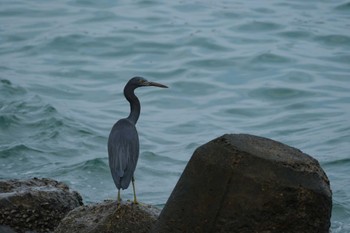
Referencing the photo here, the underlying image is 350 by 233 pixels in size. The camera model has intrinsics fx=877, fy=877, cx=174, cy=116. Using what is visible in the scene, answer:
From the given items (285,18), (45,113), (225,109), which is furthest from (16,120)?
(285,18)

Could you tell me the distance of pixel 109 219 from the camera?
22.2ft

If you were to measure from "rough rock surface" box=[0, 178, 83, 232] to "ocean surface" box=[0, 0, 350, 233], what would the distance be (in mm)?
2799

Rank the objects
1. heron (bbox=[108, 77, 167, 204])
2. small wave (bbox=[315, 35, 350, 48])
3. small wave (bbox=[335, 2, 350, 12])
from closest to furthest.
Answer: heron (bbox=[108, 77, 167, 204]) < small wave (bbox=[315, 35, 350, 48]) < small wave (bbox=[335, 2, 350, 12])

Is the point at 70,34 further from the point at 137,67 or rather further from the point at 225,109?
the point at 225,109

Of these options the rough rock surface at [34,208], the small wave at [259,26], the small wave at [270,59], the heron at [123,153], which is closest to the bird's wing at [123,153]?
the heron at [123,153]

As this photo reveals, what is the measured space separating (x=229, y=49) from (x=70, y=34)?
3411 millimetres

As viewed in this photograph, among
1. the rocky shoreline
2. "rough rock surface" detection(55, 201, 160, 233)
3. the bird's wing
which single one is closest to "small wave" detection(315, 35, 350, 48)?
the bird's wing

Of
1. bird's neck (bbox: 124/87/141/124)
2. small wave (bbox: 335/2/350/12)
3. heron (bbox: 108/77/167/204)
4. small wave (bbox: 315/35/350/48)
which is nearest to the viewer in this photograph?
heron (bbox: 108/77/167/204)

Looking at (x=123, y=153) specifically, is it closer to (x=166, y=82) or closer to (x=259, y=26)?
(x=166, y=82)

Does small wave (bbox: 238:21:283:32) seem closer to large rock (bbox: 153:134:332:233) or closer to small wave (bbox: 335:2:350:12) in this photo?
small wave (bbox: 335:2:350:12)

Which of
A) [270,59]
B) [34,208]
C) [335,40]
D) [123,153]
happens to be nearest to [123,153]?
[123,153]

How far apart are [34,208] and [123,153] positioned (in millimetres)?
902

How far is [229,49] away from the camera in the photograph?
17.7 m

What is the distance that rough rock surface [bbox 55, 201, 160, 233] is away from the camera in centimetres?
673
